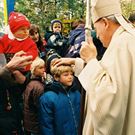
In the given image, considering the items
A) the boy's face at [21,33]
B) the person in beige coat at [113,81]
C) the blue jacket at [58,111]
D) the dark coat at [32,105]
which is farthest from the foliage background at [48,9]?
the person in beige coat at [113,81]

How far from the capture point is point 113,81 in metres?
2.46

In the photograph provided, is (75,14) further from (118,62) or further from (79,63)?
(118,62)

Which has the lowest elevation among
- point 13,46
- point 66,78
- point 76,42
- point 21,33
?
point 66,78

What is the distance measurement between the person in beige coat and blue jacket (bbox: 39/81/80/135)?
5.07ft

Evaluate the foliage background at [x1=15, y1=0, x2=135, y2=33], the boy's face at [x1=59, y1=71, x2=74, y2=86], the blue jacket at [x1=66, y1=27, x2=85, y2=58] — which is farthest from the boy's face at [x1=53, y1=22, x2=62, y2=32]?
the foliage background at [x1=15, y1=0, x2=135, y2=33]

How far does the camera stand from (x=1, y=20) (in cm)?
798

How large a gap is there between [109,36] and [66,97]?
1698mm

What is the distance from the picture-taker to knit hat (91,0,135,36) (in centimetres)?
268

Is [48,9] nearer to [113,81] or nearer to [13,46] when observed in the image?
[13,46]

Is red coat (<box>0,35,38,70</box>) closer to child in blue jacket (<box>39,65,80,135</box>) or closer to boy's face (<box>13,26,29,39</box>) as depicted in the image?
boy's face (<box>13,26,29,39</box>)

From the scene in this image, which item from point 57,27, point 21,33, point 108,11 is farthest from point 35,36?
point 108,11

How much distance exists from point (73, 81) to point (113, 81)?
208 cm

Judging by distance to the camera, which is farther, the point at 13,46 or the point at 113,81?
the point at 13,46

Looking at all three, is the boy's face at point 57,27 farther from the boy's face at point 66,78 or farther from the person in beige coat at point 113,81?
the person in beige coat at point 113,81
